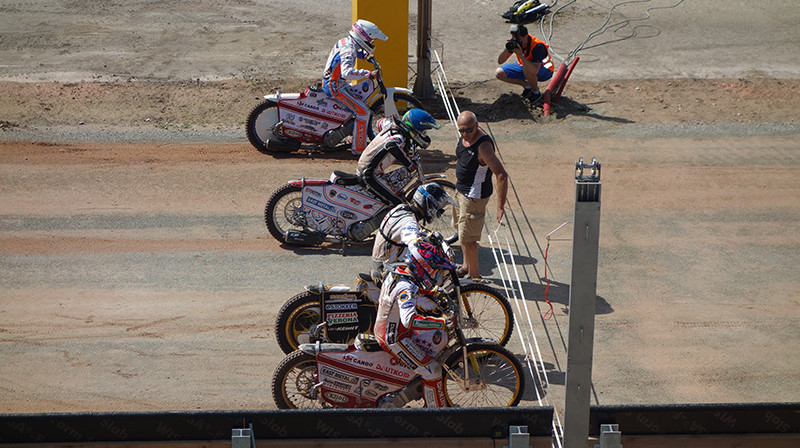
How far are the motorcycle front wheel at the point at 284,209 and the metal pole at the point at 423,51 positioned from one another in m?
5.23

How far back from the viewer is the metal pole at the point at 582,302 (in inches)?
170

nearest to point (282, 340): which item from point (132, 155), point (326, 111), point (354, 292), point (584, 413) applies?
point (354, 292)

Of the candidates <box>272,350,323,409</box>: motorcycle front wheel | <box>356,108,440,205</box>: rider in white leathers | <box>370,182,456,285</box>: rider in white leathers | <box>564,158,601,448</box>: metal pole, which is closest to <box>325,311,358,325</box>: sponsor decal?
<box>370,182,456,285</box>: rider in white leathers

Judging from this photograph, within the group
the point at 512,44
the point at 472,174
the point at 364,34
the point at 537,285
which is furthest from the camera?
the point at 512,44

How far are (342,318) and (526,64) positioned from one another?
27.0ft

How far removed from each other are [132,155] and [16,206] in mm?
1987

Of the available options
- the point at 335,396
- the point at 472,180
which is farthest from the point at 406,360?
the point at 472,180

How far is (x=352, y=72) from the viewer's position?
40.1 feet

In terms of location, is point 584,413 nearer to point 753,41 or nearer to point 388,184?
point 388,184

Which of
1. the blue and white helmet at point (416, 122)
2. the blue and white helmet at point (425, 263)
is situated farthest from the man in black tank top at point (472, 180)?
the blue and white helmet at point (425, 263)

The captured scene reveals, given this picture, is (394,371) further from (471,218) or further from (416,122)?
(416,122)

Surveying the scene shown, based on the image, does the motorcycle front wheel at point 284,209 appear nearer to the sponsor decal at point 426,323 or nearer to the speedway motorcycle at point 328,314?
the speedway motorcycle at point 328,314

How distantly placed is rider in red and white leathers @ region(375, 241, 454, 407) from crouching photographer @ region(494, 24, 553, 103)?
804 cm

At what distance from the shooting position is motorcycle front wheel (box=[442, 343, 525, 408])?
23.1ft
